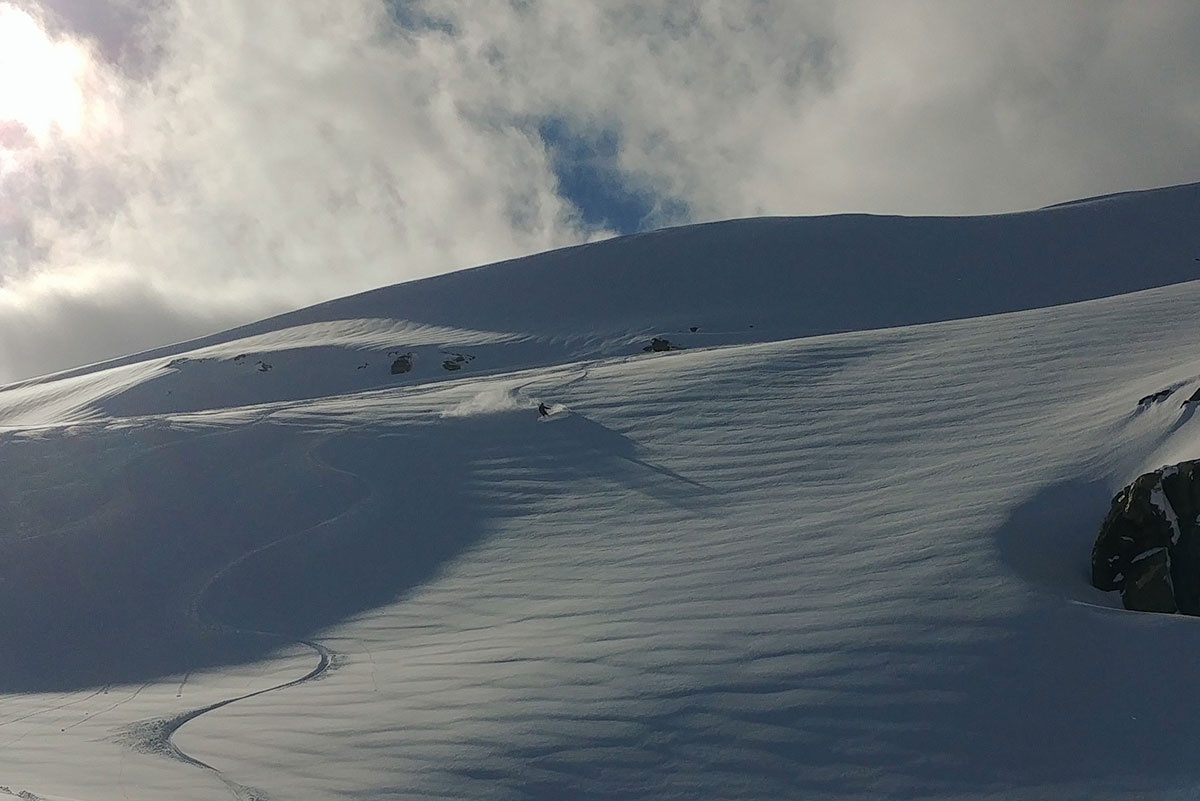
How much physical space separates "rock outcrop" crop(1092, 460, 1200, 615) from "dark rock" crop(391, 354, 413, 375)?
67.0 ft

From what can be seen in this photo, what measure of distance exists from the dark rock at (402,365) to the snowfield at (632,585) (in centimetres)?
592

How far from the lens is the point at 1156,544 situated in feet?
21.1

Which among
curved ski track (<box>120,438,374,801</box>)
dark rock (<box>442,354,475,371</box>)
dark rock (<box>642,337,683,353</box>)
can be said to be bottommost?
curved ski track (<box>120,438,374,801</box>)

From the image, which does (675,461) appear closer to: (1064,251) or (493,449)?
(493,449)

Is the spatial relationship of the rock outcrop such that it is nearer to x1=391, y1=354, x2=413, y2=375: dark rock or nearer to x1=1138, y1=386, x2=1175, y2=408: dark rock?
x1=1138, y1=386, x2=1175, y2=408: dark rock

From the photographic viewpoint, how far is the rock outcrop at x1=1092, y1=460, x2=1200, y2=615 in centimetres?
629

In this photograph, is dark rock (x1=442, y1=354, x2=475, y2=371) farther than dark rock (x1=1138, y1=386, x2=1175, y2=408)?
Yes

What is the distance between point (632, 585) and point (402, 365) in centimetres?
1837

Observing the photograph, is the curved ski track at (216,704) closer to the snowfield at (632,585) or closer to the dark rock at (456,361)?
the snowfield at (632,585)

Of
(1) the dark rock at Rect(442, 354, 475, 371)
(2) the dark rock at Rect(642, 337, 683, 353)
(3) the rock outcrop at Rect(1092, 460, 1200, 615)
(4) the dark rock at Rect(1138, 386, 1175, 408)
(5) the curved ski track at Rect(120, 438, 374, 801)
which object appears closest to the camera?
(5) the curved ski track at Rect(120, 438, 374, 801)

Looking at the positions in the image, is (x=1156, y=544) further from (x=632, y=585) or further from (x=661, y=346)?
(x=661, y=346)

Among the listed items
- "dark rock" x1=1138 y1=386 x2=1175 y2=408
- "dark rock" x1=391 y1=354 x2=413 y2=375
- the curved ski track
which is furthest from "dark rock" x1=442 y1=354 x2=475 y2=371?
"dark rock" x1=1138 y1=386 x2=1175 y2=408

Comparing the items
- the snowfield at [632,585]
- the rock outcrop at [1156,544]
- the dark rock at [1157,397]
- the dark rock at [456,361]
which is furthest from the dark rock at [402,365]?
the rock outcrop at [1156,544]

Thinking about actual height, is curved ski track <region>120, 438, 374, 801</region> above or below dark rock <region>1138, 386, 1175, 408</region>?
below
